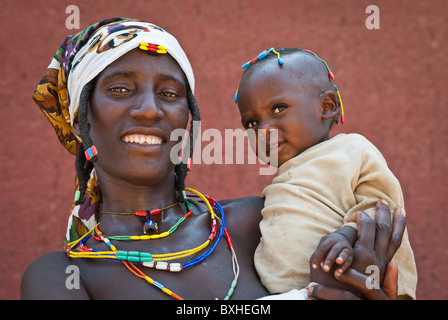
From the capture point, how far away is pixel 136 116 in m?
2.28

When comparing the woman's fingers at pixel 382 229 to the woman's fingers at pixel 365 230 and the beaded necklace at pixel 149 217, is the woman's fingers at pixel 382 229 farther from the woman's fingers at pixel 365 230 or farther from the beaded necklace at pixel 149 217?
the beaded necklace at pixel 149 217

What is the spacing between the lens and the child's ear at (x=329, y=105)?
8.34 feet

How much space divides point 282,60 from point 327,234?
78cm

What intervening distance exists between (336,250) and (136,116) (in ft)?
2.83

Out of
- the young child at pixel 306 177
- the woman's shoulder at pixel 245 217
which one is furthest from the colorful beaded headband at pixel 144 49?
the woman's shoulder at pixel 245 217

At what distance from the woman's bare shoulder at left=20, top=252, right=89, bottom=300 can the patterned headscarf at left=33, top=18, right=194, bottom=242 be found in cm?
47

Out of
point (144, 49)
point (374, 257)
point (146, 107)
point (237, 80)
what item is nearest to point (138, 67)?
point (144, 49)

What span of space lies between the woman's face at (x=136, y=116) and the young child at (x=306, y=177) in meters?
0.36

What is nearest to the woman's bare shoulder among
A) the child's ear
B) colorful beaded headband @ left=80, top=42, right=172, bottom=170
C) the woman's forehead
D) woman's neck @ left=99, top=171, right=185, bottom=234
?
woman's neck @ left=99, top=171, right=185, bottom=234

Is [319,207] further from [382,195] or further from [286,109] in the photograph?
[286,109]

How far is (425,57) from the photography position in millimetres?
4484

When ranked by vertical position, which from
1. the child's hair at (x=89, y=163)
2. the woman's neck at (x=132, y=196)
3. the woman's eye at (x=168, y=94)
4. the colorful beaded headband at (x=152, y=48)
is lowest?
the woman's neck at (x=132, y=196)

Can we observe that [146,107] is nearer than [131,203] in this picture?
Yes

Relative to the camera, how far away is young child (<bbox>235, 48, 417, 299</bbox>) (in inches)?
84.6
